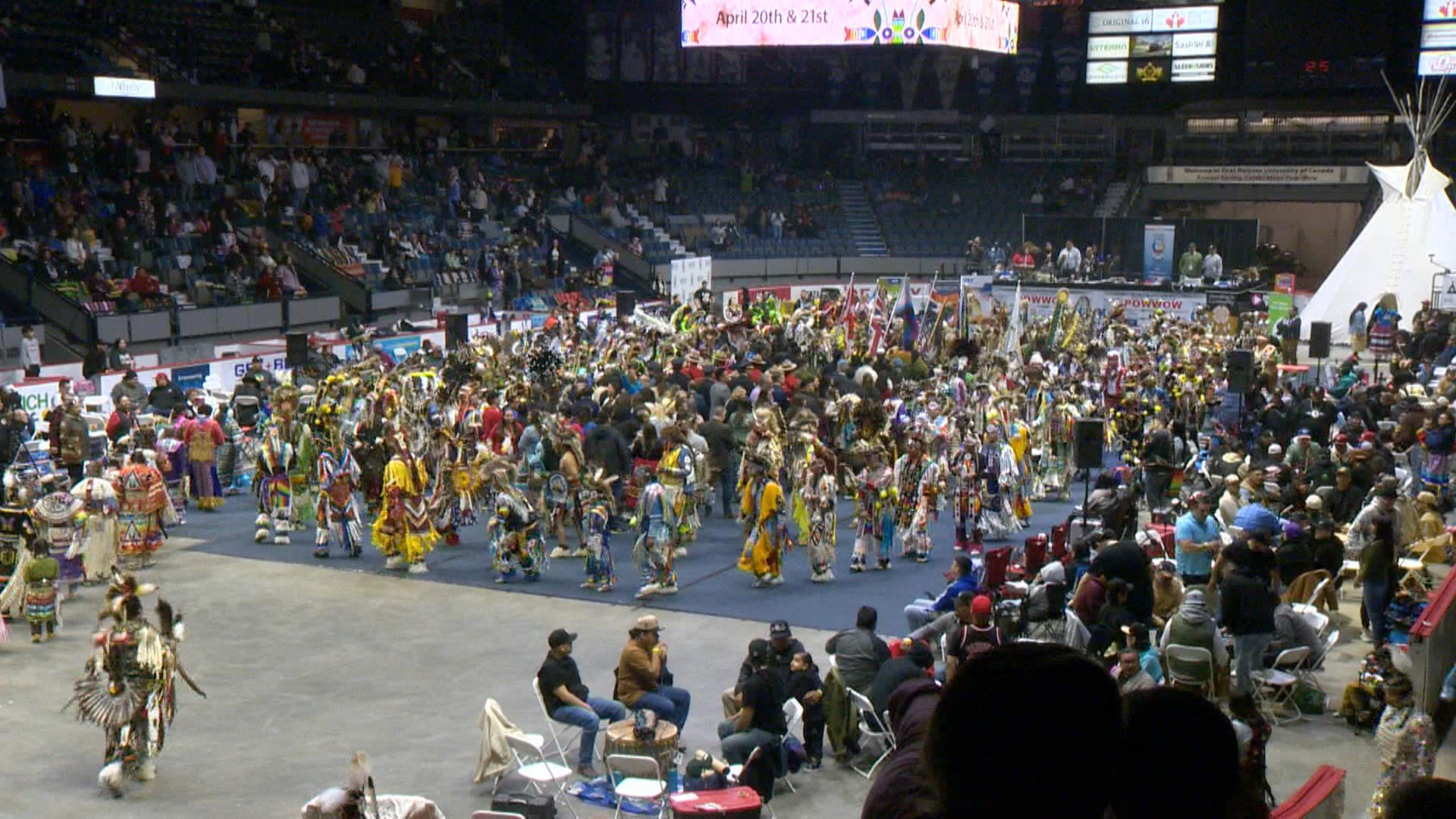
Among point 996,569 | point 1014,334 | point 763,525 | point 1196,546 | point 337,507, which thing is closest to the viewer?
point 996,569

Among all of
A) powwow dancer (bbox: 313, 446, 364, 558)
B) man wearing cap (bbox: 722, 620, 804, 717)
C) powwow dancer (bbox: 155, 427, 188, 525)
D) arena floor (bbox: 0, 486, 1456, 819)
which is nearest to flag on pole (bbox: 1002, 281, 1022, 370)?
arena floor (bbox: 0, 486, 1456, 819)

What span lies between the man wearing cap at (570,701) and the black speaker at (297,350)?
14.5 meters

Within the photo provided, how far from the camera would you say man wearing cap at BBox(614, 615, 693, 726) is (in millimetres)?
10297

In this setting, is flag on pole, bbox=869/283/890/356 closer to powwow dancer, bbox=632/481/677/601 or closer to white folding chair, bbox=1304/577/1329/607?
powwow dancer, bbox=632/481/677/601

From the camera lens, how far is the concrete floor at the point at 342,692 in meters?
10.1

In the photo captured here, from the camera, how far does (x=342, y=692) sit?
1225cm

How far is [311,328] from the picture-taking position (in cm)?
3197

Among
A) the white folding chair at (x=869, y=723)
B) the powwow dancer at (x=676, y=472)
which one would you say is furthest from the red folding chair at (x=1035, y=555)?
the white folding chair at (x=869, y=723)

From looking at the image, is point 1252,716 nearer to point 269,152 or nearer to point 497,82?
point 269,152

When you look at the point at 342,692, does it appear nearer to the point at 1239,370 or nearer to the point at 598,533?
the point at 598,533

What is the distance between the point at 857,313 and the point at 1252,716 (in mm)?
18870

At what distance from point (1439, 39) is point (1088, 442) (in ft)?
104

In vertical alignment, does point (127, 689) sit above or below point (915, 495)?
below

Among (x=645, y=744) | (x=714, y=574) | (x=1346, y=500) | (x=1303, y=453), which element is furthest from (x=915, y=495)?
(x=645, y=744)
